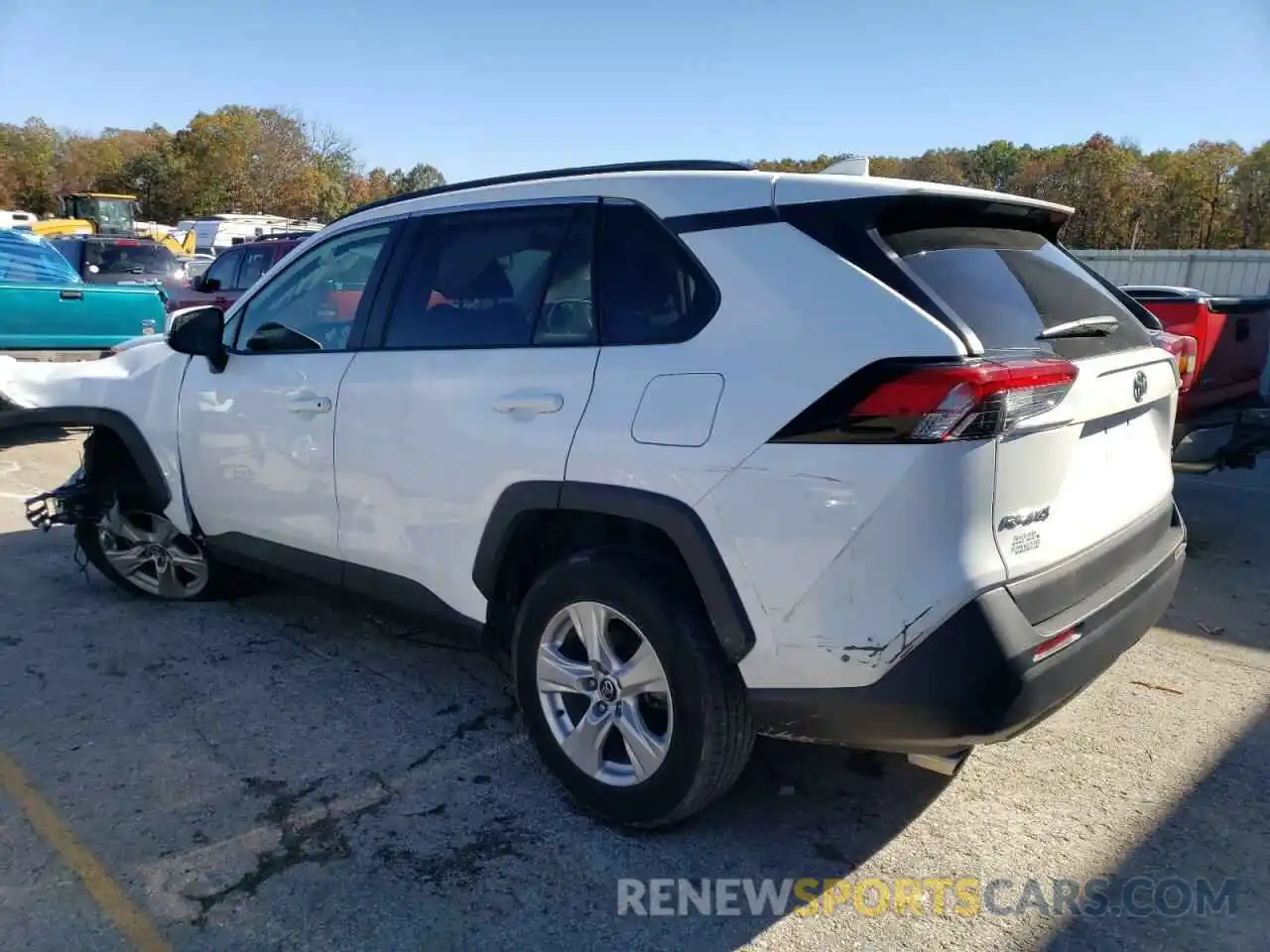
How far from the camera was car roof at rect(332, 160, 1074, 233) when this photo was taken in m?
2.60

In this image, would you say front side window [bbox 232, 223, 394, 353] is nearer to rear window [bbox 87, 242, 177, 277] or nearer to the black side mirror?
the black side mirror

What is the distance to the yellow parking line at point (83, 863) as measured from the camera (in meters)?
2.49

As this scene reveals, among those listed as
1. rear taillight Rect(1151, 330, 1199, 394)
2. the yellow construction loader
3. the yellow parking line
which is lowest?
the yellow parking line

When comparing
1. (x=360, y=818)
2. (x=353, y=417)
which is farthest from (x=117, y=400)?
(x=360, y=818)

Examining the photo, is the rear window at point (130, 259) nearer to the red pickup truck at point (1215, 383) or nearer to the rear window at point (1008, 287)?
the red pickup truck at point (1215, 383)

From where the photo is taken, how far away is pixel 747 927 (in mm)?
2549

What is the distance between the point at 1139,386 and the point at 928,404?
3.37 feet

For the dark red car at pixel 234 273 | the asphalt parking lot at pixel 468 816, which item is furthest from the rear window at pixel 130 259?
the asphalt parking lot at pixel 468 816

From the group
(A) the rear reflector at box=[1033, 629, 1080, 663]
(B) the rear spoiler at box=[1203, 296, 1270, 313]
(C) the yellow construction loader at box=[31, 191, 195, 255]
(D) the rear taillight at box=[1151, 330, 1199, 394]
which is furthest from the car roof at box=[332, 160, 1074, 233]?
(C) the yellow construction loader at box=[31, 191, 195, 255]

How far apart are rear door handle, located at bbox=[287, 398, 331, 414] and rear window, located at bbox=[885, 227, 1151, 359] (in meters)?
2.14

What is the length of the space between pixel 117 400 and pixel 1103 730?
4456 millimetres

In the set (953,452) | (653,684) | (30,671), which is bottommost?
(30,671)

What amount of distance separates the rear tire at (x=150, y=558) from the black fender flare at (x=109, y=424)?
0.24 metres

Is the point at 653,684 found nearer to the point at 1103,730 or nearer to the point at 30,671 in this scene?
the point at 1103,730
